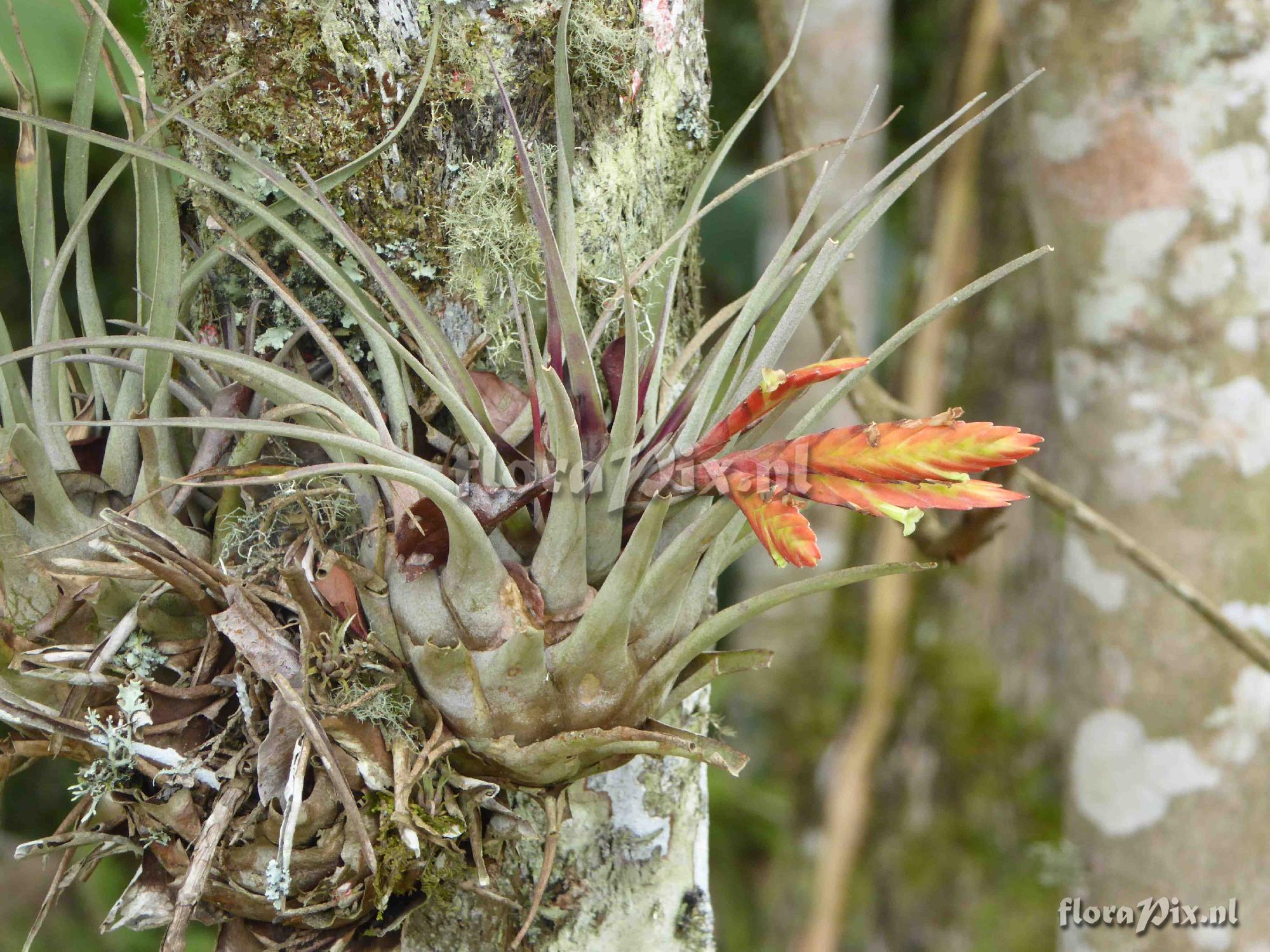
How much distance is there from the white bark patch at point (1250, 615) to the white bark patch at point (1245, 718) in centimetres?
5

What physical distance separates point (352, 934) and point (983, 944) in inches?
108

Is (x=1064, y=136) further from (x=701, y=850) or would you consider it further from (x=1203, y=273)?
(x=701, y=850)

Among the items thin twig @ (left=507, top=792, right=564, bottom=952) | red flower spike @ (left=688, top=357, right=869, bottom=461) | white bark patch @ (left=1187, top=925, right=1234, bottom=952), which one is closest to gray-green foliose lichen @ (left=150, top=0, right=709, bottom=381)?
red flower spike @ (left=688, top=357, right=869, bottom=461)

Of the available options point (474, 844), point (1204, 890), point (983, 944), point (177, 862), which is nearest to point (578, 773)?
point (474, 844)

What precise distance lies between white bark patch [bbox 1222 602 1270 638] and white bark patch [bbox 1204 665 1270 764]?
0.05 meters

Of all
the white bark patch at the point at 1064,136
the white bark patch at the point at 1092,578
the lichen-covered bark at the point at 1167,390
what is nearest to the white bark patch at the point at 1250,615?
the lichen-covered bark at the point at 1167,390

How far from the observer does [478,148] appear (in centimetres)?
66

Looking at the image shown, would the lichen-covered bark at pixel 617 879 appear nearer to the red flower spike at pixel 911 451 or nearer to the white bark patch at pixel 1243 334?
the red flower spike at pixel 911 451

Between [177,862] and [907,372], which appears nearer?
[177,862]

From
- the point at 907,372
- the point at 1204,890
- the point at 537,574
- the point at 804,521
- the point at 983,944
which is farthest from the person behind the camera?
the point at 983,944

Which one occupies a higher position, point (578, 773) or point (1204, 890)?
point (578, 773)

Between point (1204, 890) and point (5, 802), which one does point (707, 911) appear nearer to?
point (1204, 890)

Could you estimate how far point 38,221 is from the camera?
61 cm

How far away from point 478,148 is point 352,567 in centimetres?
29
